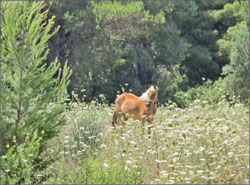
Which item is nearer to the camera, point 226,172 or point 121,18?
point 226,172

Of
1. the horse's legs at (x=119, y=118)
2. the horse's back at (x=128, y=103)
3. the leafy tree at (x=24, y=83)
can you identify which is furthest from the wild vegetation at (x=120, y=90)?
the horse's back at (x=128, y=103)

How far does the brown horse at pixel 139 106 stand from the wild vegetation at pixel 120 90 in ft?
1.03

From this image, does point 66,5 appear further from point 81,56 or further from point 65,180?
point 65,180

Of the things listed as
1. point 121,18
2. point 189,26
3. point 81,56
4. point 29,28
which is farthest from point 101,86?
point 29,28

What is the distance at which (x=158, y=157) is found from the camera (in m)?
9.88

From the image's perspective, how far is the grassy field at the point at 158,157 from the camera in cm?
844

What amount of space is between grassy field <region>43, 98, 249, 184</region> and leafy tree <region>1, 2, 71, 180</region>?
66 centimetres

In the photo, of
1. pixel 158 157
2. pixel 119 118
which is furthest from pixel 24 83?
pixel 119 118

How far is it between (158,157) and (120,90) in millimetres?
19308

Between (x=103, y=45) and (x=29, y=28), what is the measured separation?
19.5 meters

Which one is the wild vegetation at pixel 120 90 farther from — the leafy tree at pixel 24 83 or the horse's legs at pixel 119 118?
the horse's legs at pixel 119 118

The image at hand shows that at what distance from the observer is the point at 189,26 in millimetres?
36688

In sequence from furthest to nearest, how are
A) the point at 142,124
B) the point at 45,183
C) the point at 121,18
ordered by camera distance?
the point at 121,18 → the point at 142,124 → the point at 45,183

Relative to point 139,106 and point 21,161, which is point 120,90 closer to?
point 139,106
